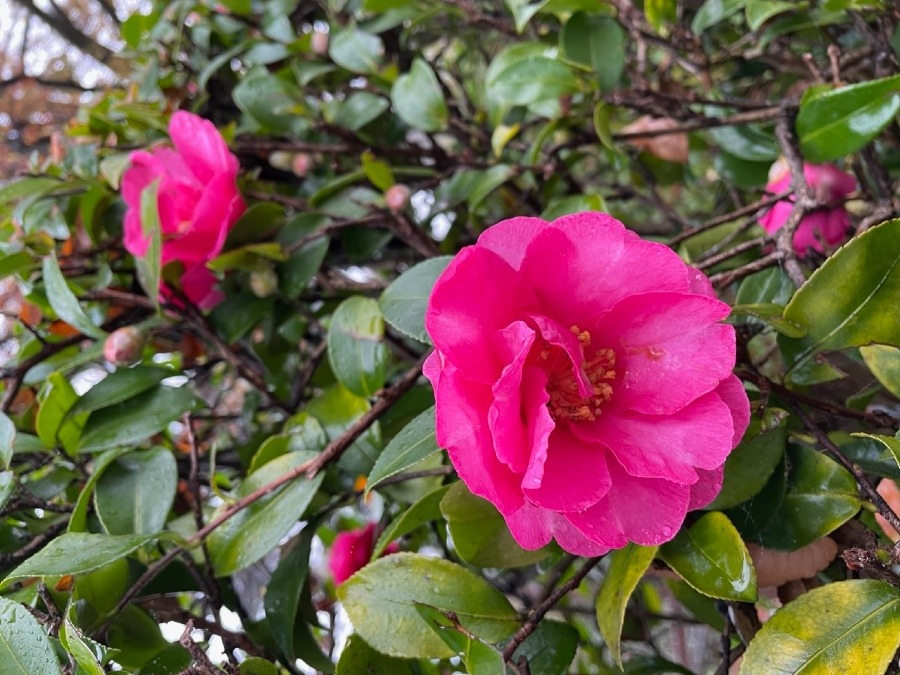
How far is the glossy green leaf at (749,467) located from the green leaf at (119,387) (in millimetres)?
540

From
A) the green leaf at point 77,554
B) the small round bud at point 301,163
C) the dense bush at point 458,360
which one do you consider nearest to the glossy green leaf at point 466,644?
the dense bush at point 458,360

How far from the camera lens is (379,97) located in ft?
3.09

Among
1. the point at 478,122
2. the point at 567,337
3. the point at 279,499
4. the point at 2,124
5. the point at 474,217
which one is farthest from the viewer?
the point at 2,124

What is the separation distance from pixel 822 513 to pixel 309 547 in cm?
44

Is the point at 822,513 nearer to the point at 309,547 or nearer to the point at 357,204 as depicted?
the point at 309,547

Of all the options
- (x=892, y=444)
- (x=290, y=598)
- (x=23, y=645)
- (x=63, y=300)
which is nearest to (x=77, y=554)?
(x=23, y=645)

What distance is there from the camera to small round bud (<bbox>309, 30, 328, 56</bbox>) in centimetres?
102

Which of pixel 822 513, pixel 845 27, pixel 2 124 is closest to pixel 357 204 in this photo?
pixel 822 513

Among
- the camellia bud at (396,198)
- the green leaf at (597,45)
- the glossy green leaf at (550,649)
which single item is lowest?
the glossy green leaf at (550,649)

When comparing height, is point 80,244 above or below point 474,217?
above

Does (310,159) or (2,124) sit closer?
(310,159)

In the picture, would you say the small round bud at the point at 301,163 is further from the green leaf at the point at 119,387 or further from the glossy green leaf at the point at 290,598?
the glossy green leaf at the point at 290,598

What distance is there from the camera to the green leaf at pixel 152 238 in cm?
67

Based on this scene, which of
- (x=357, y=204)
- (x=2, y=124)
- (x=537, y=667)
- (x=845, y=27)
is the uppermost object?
(x=2, y=124)
